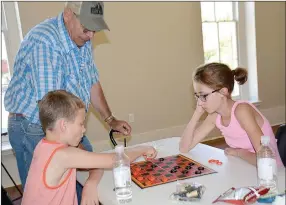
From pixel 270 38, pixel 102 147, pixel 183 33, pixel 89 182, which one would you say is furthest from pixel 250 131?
pixel 270 38

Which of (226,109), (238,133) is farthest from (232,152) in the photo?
(226,109)

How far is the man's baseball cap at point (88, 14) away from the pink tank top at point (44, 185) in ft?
2.00

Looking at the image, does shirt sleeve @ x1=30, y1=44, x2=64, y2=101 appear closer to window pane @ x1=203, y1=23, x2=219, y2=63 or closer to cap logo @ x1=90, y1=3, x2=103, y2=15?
cap logo @ x1=90, y1=3, x2=103, y2=15

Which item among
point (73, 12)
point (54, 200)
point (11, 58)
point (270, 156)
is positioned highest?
point (73, 12)

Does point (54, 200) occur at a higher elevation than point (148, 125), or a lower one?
higher

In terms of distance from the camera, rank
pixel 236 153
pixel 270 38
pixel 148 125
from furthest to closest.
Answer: pixel 270 38 → pixel 148 125 → pixel 236 153

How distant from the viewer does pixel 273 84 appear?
536cm

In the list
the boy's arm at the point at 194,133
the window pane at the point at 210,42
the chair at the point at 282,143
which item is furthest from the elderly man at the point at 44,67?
the window pane at the point at 210,42

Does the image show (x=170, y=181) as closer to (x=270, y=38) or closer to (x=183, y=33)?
(x=183, y=33)

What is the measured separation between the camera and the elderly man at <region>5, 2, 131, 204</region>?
1.55 m

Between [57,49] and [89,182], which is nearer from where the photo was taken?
[89,182]

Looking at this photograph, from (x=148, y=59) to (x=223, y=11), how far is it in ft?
4.91

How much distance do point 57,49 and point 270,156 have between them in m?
1.06

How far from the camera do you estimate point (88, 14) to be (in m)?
1.63
